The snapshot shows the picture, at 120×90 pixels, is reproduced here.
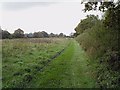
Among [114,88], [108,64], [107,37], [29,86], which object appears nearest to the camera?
[114,88]

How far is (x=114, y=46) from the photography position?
18031mm

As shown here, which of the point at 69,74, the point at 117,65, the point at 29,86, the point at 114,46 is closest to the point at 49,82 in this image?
the point at 29,86

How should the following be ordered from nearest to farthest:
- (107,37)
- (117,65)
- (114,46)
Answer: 1. (117,65)
2. (114,46)
3. (107,37)

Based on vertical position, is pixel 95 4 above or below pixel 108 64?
above

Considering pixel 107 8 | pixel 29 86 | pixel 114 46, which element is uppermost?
pixel 107 8

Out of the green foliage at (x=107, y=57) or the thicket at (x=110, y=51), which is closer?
the green foliage at (x=107, y=57)

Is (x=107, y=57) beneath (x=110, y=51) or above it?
beneath

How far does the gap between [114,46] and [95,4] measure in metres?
3.07

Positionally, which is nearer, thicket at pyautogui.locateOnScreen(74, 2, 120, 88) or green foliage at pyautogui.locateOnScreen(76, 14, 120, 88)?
green foliage at pyautogui.locateOnScreen(76, 14, 120, 88)

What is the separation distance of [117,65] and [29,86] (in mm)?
5304

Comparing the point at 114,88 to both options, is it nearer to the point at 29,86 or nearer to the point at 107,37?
the point at 29,86

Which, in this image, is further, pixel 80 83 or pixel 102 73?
pixel 102 73

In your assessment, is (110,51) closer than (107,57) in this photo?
No

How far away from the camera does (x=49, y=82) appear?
14711mm
